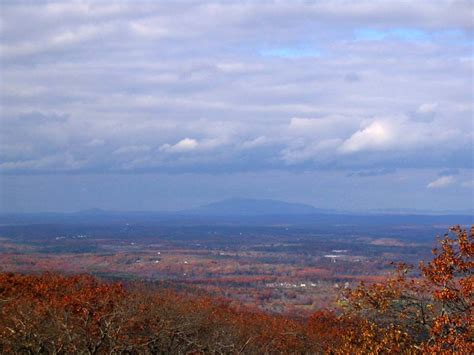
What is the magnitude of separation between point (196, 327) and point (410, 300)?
13.5 m

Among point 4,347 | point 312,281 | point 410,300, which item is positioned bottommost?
point 312,281

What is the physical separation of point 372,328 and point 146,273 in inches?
3727

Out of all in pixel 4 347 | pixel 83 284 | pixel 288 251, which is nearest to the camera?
pixel 4 347

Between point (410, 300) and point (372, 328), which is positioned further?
point (410, 300)

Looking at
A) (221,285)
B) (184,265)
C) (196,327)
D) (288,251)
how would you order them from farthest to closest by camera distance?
(288,251) < (184,265) < (221,285) < (196,327)

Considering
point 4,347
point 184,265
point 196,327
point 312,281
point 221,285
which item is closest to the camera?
point 4,347

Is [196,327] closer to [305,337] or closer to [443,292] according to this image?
[305,337]

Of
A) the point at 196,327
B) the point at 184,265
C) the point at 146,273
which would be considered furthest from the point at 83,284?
the point at 184,265

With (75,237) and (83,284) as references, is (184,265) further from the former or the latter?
(83,284)

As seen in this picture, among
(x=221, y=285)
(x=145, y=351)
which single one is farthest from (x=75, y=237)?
(x=145, y=351)

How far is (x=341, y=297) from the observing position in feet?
59.2

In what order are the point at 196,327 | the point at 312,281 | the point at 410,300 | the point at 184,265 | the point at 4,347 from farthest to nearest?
the point at 184,265 < the point at 312,281 < the point at 196,327 < the point at 4,347 < the point at 410,300

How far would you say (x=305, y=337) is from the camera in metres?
32.1

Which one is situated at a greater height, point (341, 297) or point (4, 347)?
point (341, 297)
